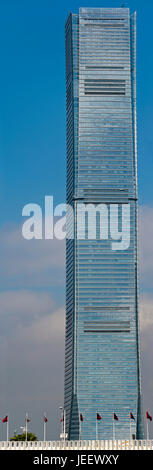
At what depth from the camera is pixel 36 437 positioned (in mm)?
193625

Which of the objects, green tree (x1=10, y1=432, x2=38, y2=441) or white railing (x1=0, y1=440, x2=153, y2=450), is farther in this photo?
green tree (x1=10, y1=432, x2=38, y2=441)

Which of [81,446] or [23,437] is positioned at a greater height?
[81,446]

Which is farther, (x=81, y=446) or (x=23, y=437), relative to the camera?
(x=23, y=437)

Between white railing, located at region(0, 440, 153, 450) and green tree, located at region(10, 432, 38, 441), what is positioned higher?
white railing, located at region(0, 440, 153, 450)

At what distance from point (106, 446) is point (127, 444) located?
2377mm

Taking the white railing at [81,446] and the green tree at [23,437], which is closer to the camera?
the white railing at [81,446]

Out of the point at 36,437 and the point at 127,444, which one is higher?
the point at 127,444

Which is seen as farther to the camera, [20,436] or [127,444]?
[20,436]

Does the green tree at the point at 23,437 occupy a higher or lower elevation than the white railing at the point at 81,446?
lower
